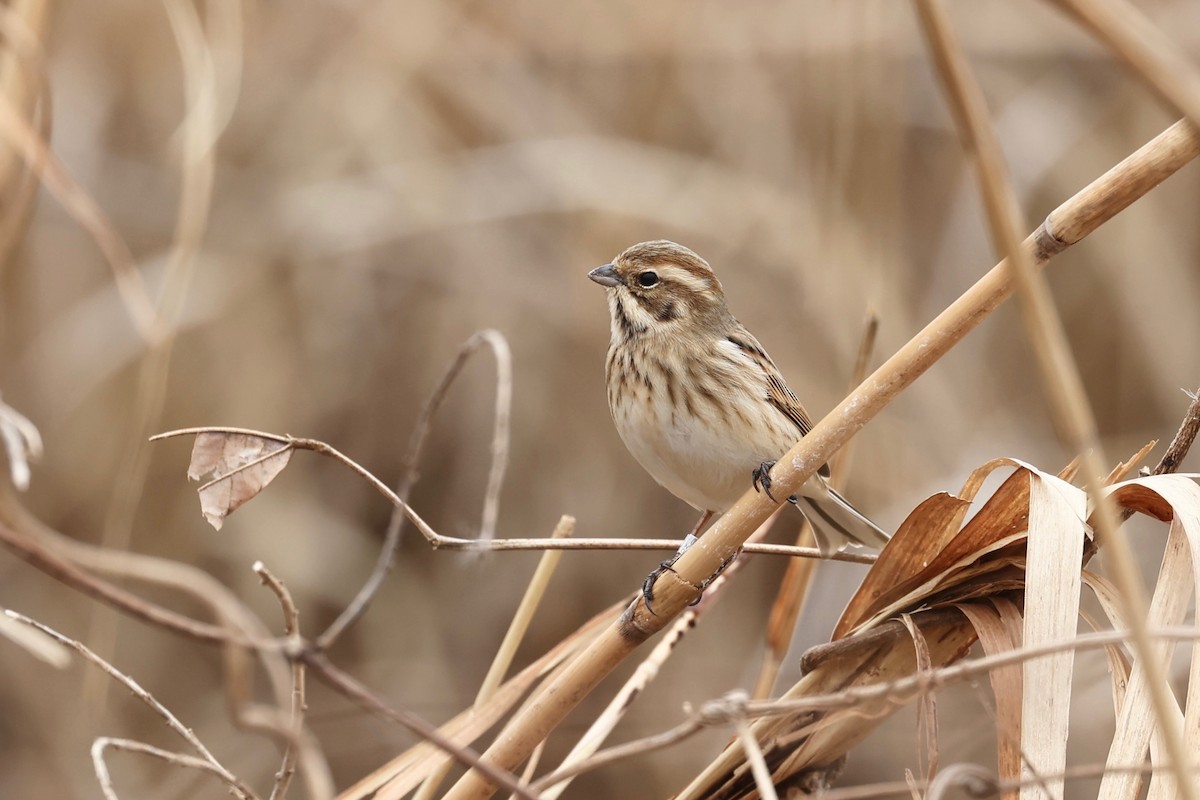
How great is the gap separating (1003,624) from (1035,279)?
73 centimetres

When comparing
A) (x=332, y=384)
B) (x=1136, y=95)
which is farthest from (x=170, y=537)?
(x=1136, y=95)

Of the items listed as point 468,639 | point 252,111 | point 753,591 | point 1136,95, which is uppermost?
point 1136,95

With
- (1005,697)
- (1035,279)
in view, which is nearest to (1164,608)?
(1005,697)

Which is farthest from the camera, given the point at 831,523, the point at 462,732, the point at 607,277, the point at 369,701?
the point at 607,277

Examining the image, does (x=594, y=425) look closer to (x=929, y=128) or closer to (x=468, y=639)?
(x=468, y=639)

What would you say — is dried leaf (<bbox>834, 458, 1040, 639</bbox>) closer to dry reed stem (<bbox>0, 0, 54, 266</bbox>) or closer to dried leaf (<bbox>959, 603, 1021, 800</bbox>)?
dried leaf (<bbox>959, 603, 1021, 800</bbox>)

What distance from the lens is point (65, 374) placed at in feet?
13.2

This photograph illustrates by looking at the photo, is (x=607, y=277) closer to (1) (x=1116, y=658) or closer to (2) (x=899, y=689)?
(1) (x=1116, y=658)

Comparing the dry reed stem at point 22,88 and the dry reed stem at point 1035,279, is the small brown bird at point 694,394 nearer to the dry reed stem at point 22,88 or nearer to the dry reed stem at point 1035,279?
the dry reed stem at point 22,88

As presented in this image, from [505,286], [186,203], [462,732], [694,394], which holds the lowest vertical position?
[462,732]

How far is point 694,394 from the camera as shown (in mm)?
2965

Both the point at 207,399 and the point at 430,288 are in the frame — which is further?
the point at 430,288

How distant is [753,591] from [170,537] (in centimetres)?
209

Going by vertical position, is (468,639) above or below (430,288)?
below
